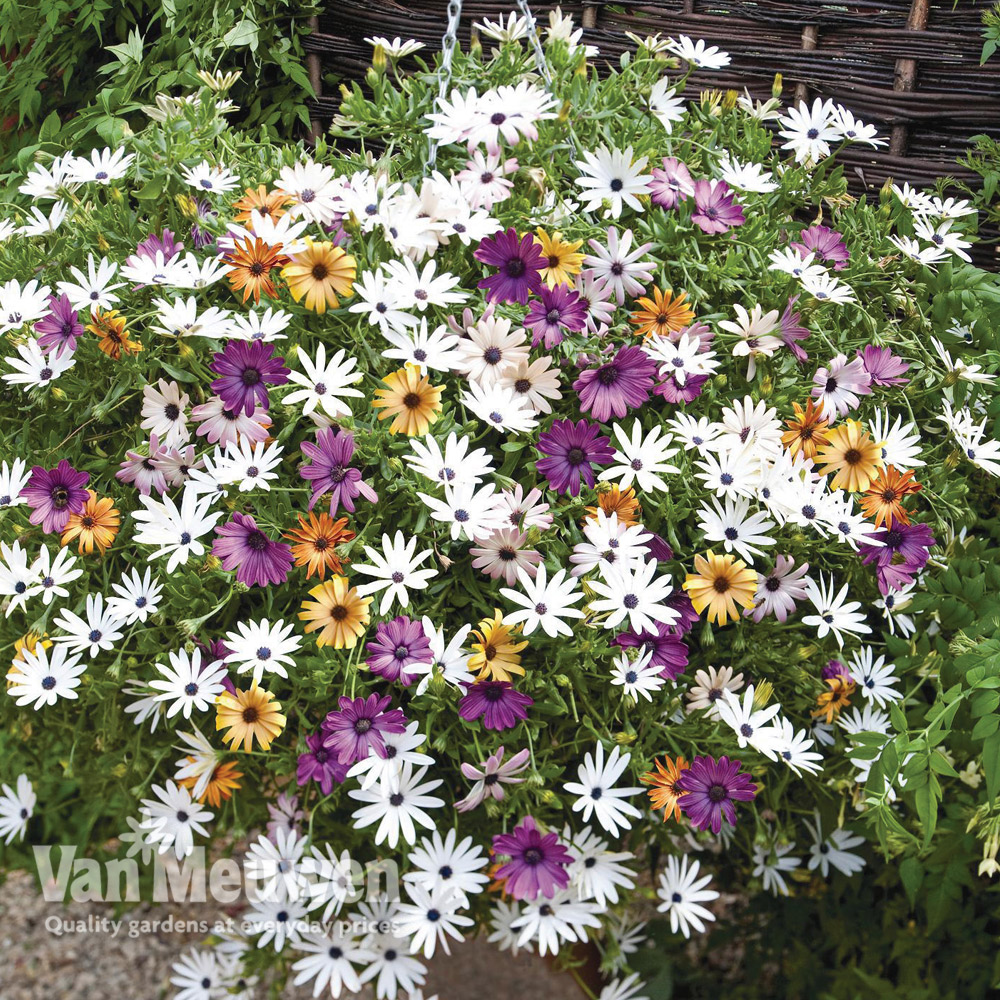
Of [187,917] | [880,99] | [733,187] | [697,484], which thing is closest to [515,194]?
[733,187]

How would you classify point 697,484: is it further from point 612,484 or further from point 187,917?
point 187,917

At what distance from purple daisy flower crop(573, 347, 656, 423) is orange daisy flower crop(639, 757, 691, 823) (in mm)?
346

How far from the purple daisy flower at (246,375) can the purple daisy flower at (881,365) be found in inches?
25.4

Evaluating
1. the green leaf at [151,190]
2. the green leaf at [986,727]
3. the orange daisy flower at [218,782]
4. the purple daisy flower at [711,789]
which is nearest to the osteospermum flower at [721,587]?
the purple daisy flower at [711,789]

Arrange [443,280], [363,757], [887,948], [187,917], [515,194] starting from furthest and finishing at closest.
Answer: [187,917] < [887,948] < [515,194] < [443,280] < [363,757]

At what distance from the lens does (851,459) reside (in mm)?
1029

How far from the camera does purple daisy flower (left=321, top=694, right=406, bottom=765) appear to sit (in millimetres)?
876

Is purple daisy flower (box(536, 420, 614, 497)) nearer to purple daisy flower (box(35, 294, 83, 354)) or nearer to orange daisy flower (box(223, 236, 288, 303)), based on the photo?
orange daisy flower (box(223, 236, 288, 303))

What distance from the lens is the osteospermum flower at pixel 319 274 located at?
98 centimetres

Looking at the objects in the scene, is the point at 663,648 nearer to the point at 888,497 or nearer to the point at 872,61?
the point at 888,497

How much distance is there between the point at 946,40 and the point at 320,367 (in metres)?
1.17

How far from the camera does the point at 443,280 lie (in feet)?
3.26

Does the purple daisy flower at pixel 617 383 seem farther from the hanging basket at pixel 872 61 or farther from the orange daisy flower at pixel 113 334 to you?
the hanging basket at pixel 872 61

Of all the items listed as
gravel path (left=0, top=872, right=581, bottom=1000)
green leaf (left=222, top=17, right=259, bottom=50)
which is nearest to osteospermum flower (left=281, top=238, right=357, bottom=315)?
green leaf (left=222, top=17, right=259, bottom=50)
